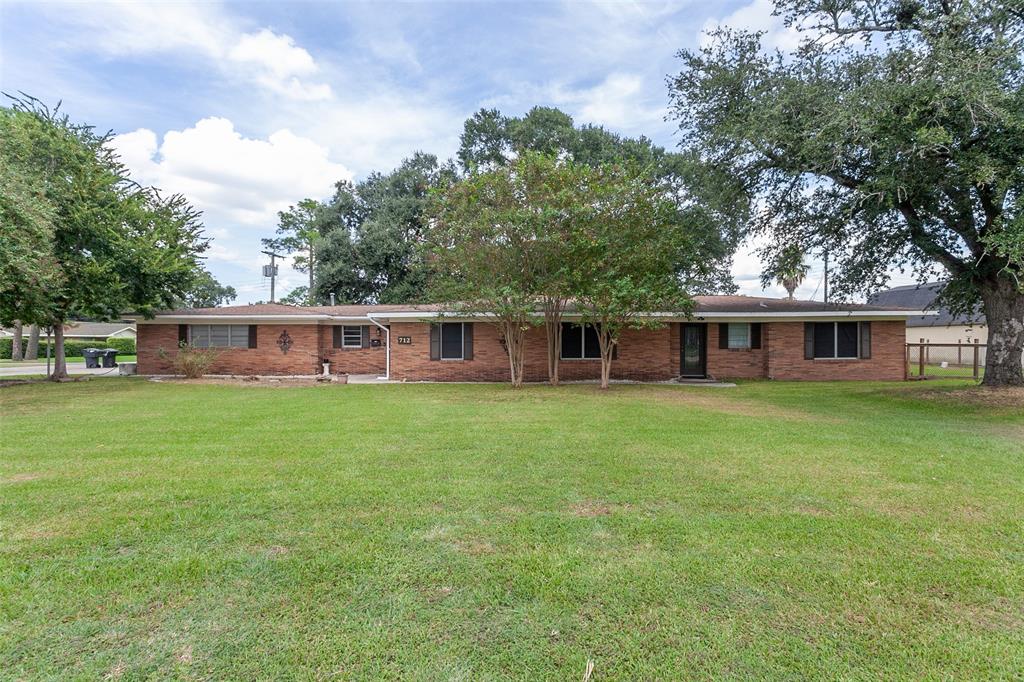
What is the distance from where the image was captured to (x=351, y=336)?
1852 cm

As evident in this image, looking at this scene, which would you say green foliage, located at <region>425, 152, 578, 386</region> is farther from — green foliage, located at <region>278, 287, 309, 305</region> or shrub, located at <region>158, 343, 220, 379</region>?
green foliage, located at <region>278, 287, 309, 305</region>

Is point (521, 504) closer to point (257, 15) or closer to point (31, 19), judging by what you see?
point (257, 15)

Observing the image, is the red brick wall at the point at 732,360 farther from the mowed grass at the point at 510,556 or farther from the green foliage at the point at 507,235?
the mowed grass at the point at 510,556

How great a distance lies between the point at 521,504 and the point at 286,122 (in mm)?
16474

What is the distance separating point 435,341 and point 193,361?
7.49 m

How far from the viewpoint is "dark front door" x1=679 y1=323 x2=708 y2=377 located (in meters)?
16.9

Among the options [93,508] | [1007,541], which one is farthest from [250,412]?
[1007,541]

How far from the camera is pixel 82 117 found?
15.6 metres

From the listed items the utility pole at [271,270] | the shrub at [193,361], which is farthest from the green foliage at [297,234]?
the shrub at [193,361]

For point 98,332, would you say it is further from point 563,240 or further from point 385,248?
point 563,240

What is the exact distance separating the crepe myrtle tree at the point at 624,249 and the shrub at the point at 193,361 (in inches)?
469

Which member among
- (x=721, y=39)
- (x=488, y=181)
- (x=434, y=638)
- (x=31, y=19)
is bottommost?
(x=434, y=638)

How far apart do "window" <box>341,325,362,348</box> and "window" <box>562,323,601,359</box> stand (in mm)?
7444

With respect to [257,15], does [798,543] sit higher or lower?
lower
